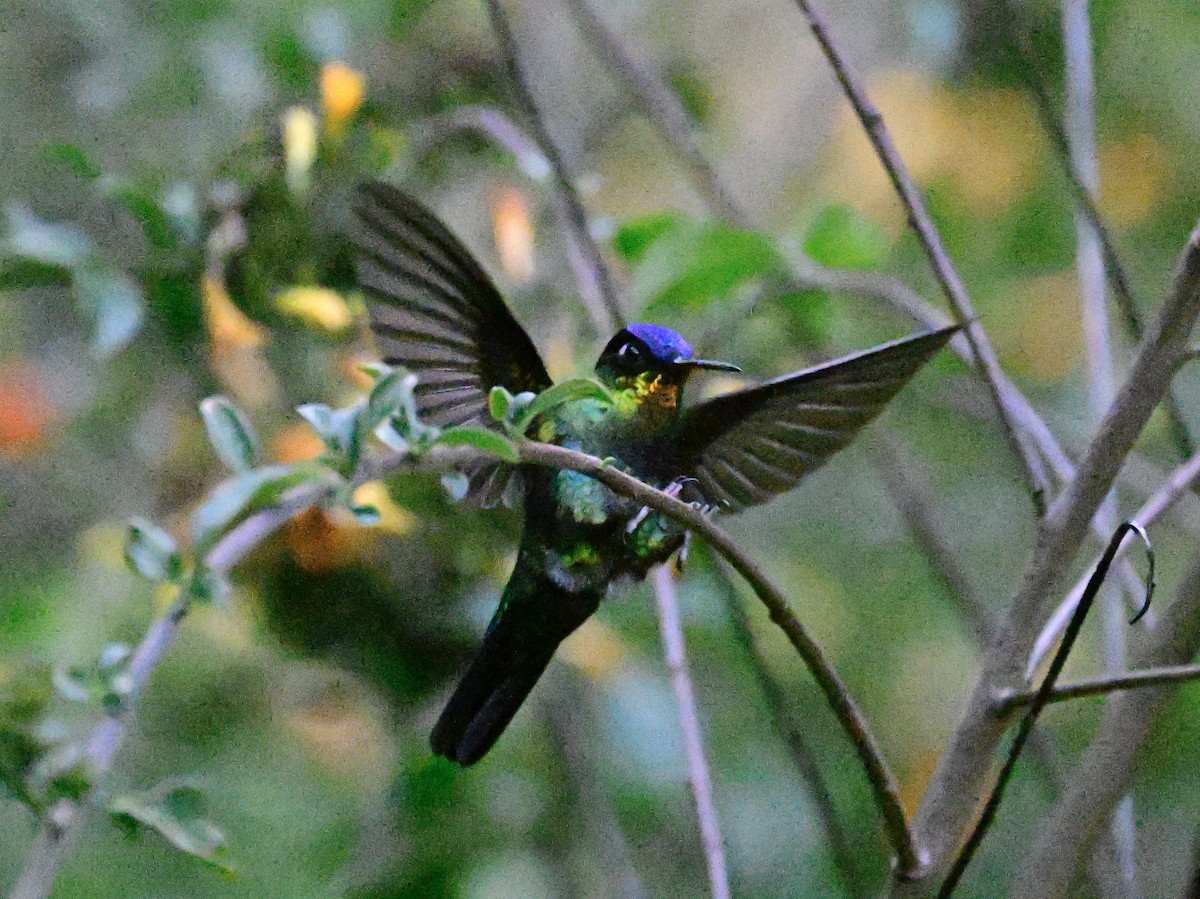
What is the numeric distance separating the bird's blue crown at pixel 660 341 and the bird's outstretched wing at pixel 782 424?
32 mm

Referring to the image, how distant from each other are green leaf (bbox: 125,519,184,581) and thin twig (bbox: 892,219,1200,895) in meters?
0.42

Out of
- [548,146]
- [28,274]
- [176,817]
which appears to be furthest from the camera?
[28,274]

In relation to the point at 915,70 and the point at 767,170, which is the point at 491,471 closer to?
the point at 767,170

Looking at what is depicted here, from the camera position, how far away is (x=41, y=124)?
2178 mm

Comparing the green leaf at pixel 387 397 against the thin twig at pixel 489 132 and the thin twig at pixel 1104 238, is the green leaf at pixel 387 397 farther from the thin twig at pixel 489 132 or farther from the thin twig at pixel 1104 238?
the thin twig at pixel 489 132

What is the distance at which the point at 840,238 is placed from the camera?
1.29 metres

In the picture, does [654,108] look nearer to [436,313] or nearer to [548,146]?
[548,146]

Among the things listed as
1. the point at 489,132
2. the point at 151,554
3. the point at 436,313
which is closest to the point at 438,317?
the point at 436,313

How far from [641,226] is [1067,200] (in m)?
1.11

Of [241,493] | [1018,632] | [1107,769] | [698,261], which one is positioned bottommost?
[1107,769]

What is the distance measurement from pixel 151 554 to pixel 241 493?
7cm

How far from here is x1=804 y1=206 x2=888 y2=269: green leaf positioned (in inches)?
50.6

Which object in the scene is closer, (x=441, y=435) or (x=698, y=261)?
(x=441, y=435)

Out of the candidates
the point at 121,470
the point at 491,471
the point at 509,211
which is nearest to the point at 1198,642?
the point at 491,471
